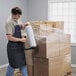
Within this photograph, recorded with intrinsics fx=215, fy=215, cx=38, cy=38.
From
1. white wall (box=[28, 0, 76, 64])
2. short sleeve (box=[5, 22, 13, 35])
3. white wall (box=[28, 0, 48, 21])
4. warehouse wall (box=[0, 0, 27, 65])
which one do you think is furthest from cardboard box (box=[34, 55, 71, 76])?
white wall (box=[28, 0, 48, 21])

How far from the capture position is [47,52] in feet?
12.3

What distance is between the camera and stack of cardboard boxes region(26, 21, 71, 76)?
379cm

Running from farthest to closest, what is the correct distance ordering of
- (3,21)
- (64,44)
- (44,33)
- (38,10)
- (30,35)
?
(38,10) < (3,21) < (64,44) < (44,33) < (30,35)

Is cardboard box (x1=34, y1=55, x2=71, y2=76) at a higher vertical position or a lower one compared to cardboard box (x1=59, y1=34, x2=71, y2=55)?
lower

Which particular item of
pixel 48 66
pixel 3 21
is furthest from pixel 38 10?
pixel 48 66

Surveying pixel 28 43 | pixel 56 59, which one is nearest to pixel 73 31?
pixel 56 59

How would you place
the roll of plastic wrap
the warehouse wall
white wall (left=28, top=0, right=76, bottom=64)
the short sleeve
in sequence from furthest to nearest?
white wall (left=28, top=0, right=76, bottom=64), the warehouse wall, the roll of plastic wrap, the short sleeve

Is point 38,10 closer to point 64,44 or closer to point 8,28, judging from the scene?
point 64,44

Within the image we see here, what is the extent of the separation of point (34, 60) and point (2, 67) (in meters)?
1.41

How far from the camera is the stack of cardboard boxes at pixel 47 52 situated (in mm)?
3785

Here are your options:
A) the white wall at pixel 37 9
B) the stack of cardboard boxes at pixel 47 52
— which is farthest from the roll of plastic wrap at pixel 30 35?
the white wall at pixel 37 9

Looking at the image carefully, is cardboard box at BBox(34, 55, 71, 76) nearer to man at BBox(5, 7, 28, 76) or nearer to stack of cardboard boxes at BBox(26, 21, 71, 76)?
stack of cardboard boxes at BBox(26, 21, 71, 76)

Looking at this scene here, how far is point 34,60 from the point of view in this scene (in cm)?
391

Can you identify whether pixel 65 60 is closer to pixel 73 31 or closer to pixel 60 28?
pixel 60 28
